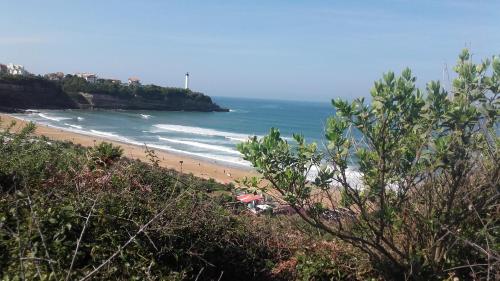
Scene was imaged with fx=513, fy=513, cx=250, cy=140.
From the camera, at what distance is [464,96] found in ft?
12.1

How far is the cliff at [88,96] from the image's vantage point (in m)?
72.2

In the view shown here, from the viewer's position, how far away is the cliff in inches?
2844

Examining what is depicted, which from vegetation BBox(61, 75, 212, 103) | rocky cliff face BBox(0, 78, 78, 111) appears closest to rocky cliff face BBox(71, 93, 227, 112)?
vegetation BBox(61, 75, 212, 103)

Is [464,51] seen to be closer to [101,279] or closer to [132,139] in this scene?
[101,279]

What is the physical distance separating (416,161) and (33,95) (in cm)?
7942

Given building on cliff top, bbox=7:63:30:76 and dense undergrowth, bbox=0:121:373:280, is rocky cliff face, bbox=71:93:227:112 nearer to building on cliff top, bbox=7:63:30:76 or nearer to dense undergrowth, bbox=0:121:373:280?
building on cliff top, bbox=7:63:30:76

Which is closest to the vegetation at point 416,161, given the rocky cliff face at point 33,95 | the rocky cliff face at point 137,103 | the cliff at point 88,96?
the cliff at point 88,96

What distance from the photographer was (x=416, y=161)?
11.8 ft

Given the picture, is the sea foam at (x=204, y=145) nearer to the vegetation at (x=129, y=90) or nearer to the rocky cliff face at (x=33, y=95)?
the rocky cliff face at (x=33, y=95)

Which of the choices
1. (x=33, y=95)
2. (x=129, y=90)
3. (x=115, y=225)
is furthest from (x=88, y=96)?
(x=115, y=225)

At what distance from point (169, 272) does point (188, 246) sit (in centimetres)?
41

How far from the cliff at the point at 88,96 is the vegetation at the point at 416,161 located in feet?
216

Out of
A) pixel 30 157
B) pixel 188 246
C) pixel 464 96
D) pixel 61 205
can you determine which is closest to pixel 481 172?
pixel 464 96

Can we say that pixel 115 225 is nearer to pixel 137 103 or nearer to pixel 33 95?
pixel 33 95
